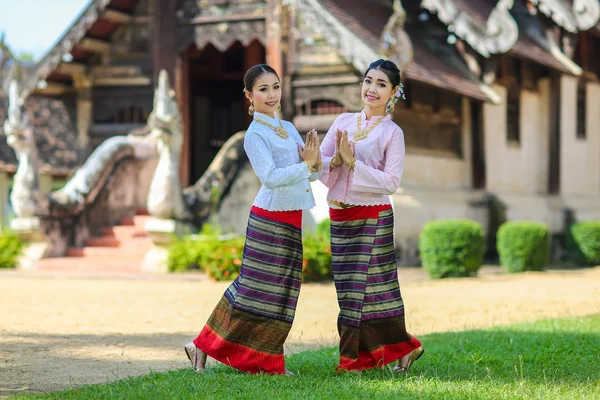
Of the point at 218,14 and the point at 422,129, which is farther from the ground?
the point at 218,14

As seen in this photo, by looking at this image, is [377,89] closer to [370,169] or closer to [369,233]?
[370,169]

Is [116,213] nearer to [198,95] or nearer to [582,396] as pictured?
[198,95]

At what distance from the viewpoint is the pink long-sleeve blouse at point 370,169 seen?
575 cm

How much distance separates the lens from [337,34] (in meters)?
14.1

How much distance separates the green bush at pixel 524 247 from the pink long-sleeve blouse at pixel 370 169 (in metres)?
9.10

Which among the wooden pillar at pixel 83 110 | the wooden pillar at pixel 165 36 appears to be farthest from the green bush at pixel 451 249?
the wooden pillar at pixel 83 110

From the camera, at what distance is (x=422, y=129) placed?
16.4m

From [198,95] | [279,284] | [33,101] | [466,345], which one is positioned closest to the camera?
[279,284]

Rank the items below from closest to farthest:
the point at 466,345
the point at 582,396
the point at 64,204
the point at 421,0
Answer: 1. the point at 582,396
2. the point at 466,345
3. the point at 64,204
4. the point at 421,0

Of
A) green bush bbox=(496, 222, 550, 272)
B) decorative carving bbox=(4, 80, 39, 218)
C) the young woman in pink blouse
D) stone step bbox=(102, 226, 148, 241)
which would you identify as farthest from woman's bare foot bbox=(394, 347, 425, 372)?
stone step bbox=(102, 226, 148, 241)

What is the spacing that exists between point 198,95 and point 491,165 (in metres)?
6.18

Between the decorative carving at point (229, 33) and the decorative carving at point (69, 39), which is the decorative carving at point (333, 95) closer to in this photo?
the decorative carving at point (229, 33)

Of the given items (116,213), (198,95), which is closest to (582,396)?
(116,213)

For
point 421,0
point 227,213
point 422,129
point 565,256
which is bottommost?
point 565,256
